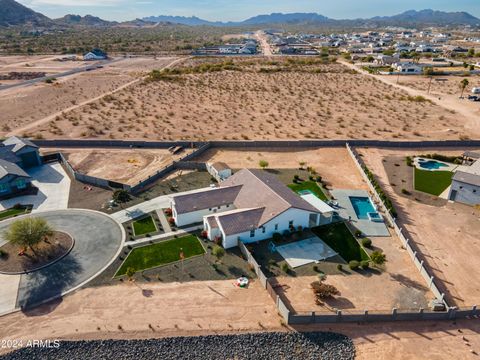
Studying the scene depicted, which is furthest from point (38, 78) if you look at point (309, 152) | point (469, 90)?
point (469, 90)

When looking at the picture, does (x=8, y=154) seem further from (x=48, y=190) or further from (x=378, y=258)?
(x=378, y=258)

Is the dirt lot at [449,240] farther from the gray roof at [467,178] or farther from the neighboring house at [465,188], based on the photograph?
the gray roof at [467,178]

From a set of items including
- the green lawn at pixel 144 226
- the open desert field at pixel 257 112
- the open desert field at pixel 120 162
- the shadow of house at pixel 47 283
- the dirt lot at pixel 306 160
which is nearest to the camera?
the shadow of house at pixel 47 283

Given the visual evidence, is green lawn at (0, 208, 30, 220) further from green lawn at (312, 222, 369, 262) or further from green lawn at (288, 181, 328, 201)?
green lawn at (312, 222, 369, 262)

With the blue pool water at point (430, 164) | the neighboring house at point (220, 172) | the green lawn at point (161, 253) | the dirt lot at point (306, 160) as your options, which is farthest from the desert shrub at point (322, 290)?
the blue pool water at point (430, 164)

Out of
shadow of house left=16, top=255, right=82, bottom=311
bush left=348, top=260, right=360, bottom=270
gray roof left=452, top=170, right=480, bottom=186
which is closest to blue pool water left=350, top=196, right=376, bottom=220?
bush left=348, top=260, right=360, bottom=270

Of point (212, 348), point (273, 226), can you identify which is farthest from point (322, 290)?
point (212, 348)

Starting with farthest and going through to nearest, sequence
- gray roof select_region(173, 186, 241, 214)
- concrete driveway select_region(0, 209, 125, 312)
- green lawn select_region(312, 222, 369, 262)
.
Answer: gray roof select_region(173, 186, 241, 214), green lawn select_region(312, 222, 369, 262), concrete driveway select_region(0, 209, 125, 312)
